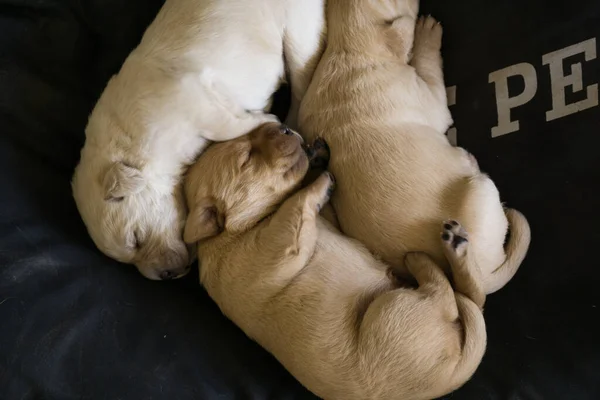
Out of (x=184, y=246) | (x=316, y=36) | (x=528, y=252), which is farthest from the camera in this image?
(x=316, y=36)

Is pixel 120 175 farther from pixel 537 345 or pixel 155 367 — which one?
pixel 537 345

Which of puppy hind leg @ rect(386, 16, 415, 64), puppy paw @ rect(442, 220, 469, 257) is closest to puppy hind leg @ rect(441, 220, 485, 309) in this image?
puppy paw @ rect(442, 220, 469, 257)

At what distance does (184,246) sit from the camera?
2.38m

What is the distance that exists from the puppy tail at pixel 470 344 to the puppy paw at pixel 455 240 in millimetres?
204

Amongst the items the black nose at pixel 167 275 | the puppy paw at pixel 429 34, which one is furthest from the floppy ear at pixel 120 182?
the puppy paw at pixel 429 34

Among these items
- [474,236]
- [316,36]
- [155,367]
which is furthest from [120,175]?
[474,236]

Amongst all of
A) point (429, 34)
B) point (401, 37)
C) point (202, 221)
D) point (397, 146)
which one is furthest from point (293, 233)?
point (429, 34)

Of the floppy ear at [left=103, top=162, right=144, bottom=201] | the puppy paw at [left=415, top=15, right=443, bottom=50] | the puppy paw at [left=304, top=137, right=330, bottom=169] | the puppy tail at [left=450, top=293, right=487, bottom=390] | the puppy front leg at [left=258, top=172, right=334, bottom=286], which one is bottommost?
the puppy tail at [left=450, top=293, right=487, bottom=390]

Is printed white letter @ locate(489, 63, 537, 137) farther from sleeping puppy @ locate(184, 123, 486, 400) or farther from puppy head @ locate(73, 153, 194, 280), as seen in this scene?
puppy head @ locate(73, 153, 194, 280)

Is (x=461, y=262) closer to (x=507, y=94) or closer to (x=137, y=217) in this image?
(x=507, y=94)

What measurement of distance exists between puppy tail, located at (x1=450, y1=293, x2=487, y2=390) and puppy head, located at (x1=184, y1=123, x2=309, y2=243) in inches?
33.3

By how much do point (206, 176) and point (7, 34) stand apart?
127 cm

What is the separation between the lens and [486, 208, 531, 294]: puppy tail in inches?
85.9

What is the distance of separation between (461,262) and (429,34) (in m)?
1.17
